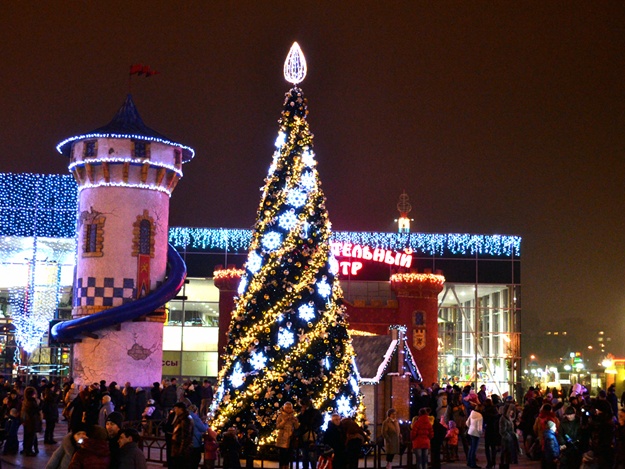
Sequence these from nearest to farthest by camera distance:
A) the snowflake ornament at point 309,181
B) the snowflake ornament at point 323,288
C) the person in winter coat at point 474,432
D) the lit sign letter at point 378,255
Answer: the snowflake ornament at point 323,288, the snowflake ornament at point 309,181, the person in winter coat at point 474,432, the lit sign letter at point 378,255

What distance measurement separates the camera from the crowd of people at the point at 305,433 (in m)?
12.2

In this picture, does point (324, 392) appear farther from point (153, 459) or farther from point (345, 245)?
point (345, 245)

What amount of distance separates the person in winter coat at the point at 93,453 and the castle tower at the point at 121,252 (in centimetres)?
2351

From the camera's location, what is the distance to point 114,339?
3509cm

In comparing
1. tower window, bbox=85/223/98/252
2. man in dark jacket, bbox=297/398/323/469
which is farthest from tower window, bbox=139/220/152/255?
man in dark jacket, bbox=297/398/323/469

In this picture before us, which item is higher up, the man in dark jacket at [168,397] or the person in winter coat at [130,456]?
the man in dark jacket at [168,397]

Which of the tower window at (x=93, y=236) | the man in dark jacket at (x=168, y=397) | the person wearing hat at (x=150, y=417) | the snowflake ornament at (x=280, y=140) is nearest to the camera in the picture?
the snowflake ornament at (x=280, y=140)

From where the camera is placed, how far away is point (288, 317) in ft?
75.5

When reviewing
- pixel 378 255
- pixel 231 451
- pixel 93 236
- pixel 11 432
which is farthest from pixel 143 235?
Result: pixel 378 255

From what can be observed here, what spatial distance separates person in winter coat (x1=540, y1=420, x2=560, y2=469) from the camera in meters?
20.3

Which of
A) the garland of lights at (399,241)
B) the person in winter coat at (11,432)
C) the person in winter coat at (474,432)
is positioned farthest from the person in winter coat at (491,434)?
the garland of lights at (399,241)

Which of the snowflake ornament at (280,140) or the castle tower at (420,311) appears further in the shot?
the castle tower at (420,311)

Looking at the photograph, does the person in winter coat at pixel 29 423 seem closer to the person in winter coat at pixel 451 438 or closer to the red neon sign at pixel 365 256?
the person in winter coat at pixel 451 438

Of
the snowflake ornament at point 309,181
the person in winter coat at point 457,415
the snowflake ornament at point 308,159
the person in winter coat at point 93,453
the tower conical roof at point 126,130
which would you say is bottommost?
the person in winter coat at point 93,453
